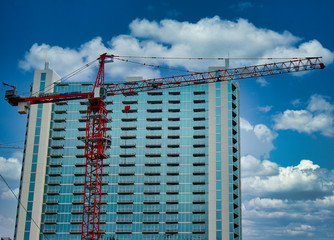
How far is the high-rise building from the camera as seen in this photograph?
6639 inches

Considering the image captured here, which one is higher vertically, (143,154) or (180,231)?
(143,154)

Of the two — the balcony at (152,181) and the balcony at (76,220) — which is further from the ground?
the balcony at (152,181)

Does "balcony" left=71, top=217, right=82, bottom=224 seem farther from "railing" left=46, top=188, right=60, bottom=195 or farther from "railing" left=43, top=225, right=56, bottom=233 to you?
"railing" left=46, top=188, right=60, bottom=195

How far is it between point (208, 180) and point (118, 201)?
3376 cm

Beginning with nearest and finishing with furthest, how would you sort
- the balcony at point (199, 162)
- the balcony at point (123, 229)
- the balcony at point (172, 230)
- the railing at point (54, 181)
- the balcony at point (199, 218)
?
the balcony at point (199, 218), the balcony at point (172, 230), the balcony at point (123, 229), the balcony at point (199, 162), the railing at point (54, 181)

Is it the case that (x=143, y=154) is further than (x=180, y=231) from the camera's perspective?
Yes

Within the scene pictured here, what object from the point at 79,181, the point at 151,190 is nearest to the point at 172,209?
the point at 151,190

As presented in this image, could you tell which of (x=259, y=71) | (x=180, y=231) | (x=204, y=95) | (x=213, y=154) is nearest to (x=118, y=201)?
(x=180, y=231)

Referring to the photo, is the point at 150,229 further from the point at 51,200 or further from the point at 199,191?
the point at 51,200

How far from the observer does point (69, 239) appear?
560 ft

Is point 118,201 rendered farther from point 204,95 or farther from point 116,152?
point 204,95

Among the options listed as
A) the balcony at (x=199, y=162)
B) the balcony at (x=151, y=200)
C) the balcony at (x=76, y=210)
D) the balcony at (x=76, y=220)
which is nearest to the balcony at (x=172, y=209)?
the balcony at (x=151, y=200)

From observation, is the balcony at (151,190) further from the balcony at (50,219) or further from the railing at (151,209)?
the balcony at (50,219)

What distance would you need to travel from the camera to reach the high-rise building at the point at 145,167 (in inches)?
6639
